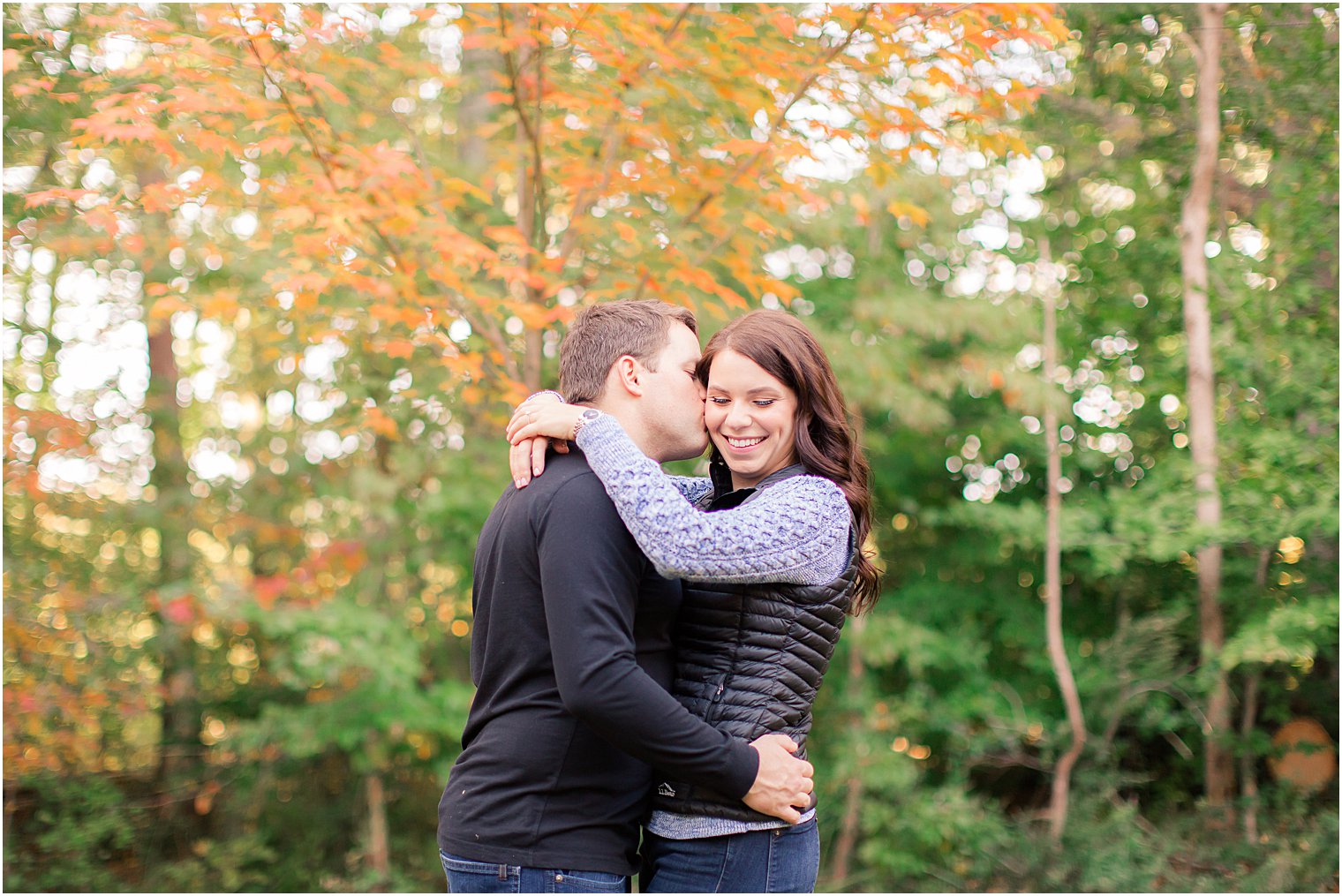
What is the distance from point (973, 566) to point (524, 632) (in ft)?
20.2

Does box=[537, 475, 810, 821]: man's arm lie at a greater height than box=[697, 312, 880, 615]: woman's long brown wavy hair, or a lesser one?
lesser

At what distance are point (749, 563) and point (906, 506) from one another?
5639 millimetres

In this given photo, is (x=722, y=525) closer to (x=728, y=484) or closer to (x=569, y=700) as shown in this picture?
(x=569, y=700)

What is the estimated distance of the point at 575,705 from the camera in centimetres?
177

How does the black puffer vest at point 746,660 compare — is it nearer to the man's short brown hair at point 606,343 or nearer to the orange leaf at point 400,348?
the man's short brown hair at point 606,343

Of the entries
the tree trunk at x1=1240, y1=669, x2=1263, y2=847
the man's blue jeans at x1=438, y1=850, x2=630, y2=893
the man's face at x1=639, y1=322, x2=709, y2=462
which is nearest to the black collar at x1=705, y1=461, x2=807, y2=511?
the man's face at x1=639, y1=322, x2=709, y2=462

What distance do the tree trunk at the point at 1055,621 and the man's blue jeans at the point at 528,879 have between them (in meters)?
5.22

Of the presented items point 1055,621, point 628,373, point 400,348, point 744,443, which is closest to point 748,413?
point 744,443

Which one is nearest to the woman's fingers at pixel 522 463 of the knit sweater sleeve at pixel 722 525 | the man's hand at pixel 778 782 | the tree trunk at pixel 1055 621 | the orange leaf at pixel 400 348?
the knit sweater sleeve at pixel 722 525

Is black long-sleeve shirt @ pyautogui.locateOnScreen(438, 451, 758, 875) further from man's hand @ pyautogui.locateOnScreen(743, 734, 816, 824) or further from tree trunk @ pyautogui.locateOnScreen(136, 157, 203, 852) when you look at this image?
tree trunk @ pyautogui.locateOnScreen(136, 157, 203, 852)

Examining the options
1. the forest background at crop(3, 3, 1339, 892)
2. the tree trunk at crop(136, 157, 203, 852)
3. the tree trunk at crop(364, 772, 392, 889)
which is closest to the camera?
the forest background at crop(3, 3, 1339, 892)

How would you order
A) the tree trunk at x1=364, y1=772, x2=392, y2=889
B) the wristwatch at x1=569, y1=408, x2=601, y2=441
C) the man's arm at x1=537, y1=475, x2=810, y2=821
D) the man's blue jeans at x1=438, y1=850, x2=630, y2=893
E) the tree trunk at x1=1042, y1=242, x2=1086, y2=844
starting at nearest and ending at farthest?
the man's arm at x1=537, y1=475, x2=810, y2=821
the man's blue jeans at x1=438, y1=850, x2=630, y2=893
the wristwatch at x1=569, y1=408, x2=601, y2=441
the tree trunk at x1=1042, y1=242, x2=1086, y2=844
the tree trunk at x1=364, y1=772, x2=392, y2=889

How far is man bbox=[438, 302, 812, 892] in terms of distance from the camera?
5.82 feet

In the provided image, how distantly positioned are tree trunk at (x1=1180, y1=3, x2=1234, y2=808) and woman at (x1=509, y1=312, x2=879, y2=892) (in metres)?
4.97
